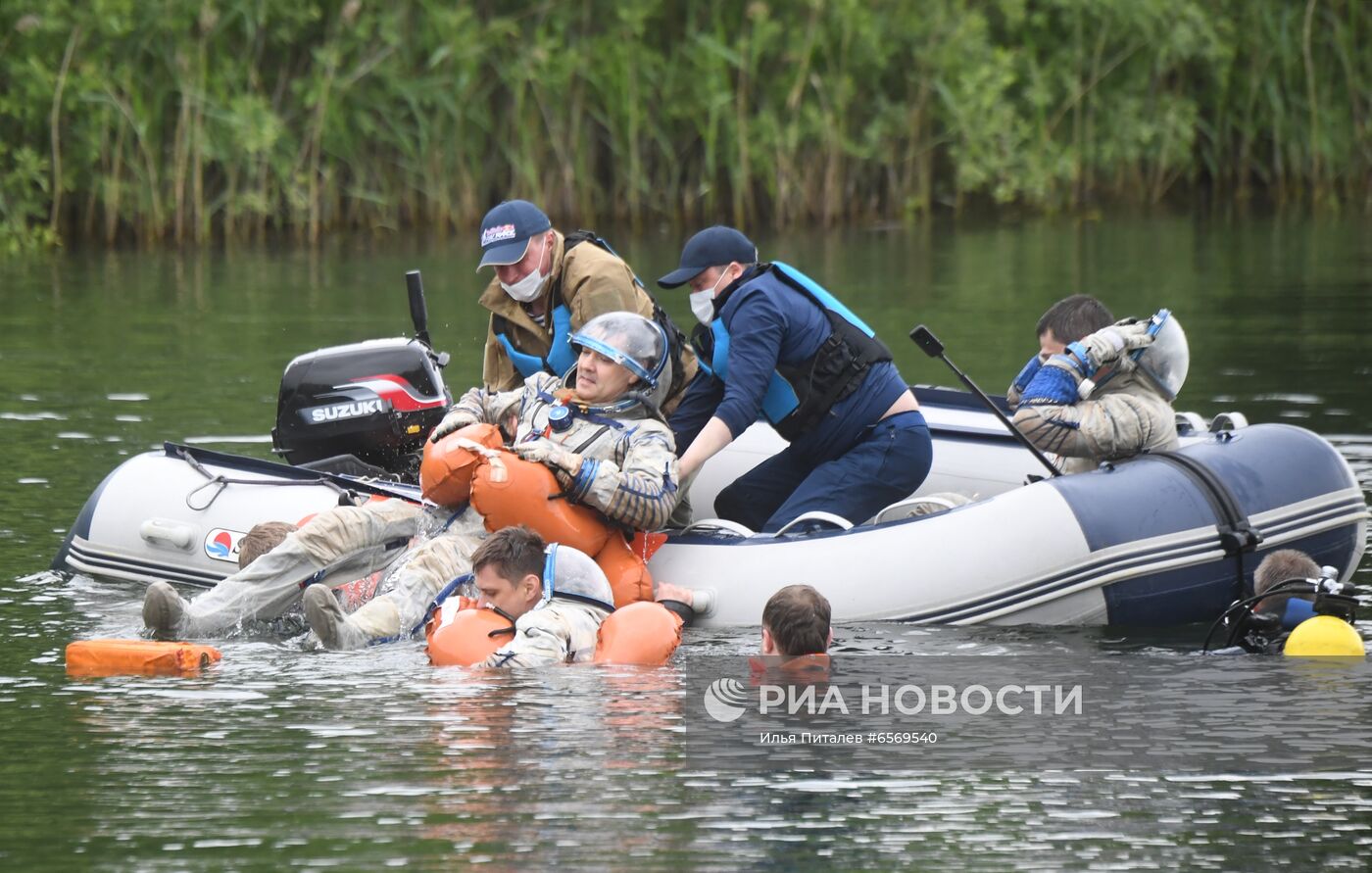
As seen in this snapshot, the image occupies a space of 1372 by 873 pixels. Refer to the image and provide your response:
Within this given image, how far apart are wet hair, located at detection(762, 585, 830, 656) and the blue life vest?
126 centimetres

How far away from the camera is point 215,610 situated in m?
7.02

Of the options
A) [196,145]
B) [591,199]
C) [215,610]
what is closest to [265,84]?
[196,145]

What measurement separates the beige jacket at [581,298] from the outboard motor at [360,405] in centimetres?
55

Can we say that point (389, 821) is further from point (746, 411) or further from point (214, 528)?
point (214, 528)

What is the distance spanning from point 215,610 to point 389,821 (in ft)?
7.01

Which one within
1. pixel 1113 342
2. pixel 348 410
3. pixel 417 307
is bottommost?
pixel 348 410

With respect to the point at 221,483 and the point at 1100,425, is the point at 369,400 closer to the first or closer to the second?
the point at 221,483

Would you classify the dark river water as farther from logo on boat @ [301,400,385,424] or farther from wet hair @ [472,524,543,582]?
logo on boat @ [301,400,385,424]

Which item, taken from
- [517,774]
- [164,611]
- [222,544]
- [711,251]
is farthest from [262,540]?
[517,774]

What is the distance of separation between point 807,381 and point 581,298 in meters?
0.83

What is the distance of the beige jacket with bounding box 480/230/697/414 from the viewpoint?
744 cm

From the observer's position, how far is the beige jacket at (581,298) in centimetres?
744

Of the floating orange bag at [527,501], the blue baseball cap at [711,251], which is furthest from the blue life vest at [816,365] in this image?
the floating orange bag at [527,501]

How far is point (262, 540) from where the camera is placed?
24.4 feet
